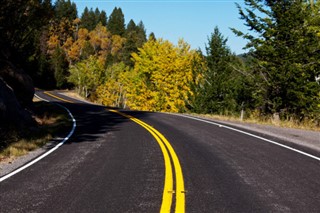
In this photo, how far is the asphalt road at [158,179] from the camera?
207 inches

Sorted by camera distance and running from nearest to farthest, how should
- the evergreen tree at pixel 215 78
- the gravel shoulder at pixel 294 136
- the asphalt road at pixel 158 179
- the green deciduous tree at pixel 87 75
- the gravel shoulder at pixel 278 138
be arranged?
the asphalt road at pixel 158 179 < the gravel shoulder at pixel 278 138 < the gravel shoulder at pixel 294 136 < the evergreen tree at pixel 215 78 < the green deciduous tree at pixel 87 75

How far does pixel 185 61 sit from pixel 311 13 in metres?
31.3

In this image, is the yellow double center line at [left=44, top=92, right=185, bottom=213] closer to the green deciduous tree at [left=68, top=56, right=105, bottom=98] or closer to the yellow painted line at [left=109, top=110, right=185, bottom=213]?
the yellow painted line at [left=109, top=110, right=185, bottom=213]

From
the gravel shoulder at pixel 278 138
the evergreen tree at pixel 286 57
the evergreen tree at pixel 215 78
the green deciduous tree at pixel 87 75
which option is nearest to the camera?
the gravel shoulder at pixel 278 138

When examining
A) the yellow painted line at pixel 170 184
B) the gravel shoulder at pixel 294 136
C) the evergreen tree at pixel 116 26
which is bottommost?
the yellow painted line at pixel 170 184

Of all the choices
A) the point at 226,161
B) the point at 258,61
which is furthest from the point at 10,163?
the point at 258,61

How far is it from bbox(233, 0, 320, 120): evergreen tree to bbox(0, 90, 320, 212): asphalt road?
9.10 metres

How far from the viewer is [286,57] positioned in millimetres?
18750

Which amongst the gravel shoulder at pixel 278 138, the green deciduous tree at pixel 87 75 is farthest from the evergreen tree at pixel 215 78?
the green deciduous tree at pixel 87 75

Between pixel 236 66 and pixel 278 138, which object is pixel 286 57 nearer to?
pixel 236 66

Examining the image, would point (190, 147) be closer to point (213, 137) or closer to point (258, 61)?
point (213, 137)

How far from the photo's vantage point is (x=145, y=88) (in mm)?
54500

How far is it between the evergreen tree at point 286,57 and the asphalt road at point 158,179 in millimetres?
9102

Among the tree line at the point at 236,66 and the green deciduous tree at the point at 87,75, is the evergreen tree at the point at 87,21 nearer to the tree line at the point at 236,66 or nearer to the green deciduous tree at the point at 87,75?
the green deciduous tree at the point at 87,75
